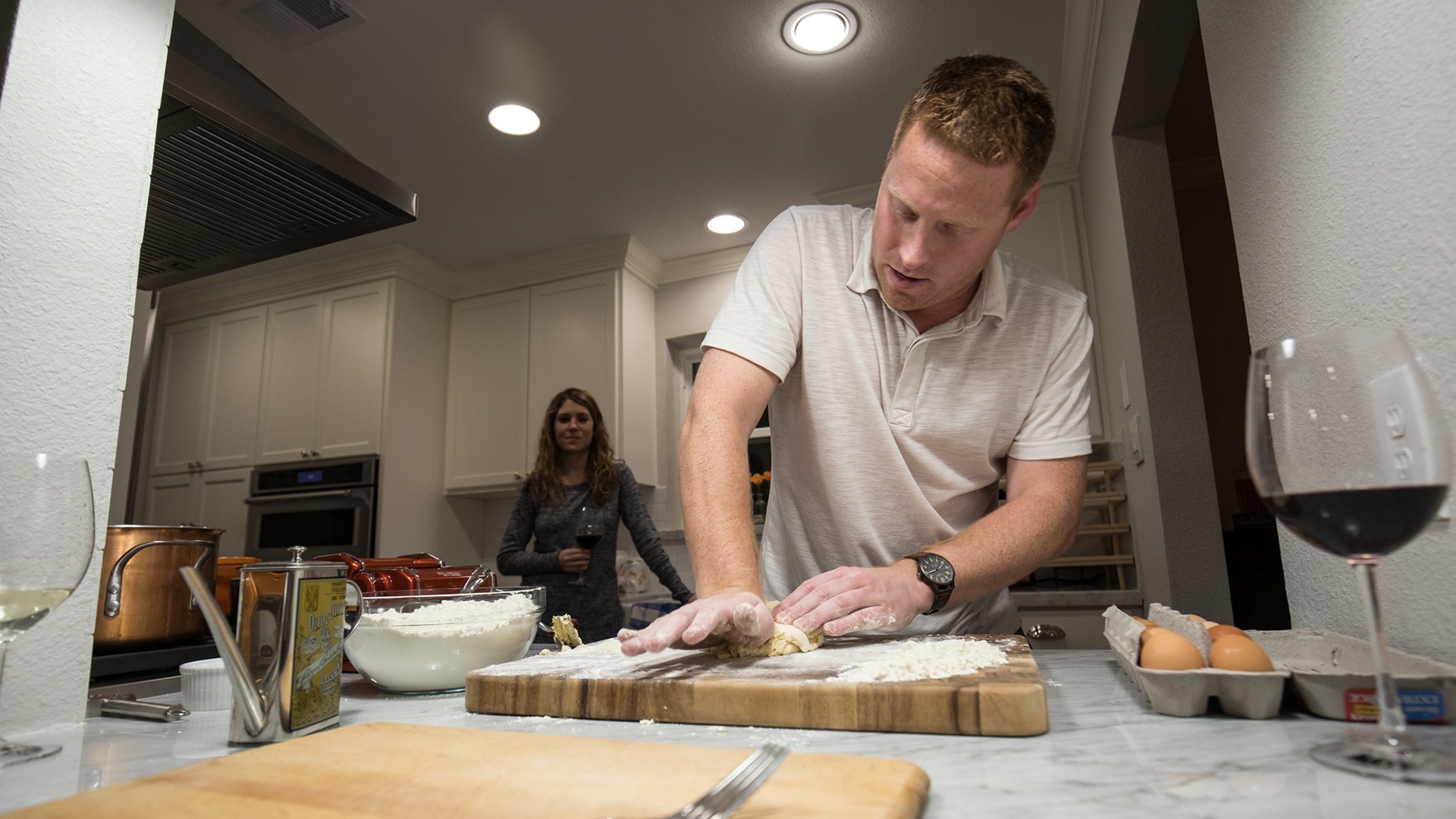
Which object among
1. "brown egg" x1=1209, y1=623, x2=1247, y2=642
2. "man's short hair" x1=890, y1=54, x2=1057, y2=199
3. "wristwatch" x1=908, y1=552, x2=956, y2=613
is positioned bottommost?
"brown egg" x1=1209, y1=623, x2=1247, y2=642

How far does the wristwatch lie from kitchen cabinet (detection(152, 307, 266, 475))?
4.06 metres

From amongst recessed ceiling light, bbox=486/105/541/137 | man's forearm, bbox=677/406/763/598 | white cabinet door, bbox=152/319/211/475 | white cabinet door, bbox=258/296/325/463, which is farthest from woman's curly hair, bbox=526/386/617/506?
white cabinet door, bbox=152/319/211/475

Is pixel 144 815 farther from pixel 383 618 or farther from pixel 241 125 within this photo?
pixel 241 125

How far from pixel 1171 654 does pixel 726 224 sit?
10.6 ft

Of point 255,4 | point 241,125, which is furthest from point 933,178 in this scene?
point 255,4

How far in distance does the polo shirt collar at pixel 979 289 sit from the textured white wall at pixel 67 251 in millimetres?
954

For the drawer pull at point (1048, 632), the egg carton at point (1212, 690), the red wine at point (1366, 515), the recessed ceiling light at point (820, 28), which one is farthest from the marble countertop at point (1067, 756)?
the recessed ceiling light at point (820, 28)

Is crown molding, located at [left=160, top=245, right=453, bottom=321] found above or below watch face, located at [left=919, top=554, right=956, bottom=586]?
above

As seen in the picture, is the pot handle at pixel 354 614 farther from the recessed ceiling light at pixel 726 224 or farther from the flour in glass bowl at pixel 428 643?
the recessed ceiling light at pixel 726 224

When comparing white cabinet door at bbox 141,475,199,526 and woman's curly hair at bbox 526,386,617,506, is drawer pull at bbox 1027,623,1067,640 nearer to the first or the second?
woman's curly hair at bbox 526,386,617,506

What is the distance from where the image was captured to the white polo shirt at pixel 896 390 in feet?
3.98

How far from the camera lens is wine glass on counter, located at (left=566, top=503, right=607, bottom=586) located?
2.66 meters

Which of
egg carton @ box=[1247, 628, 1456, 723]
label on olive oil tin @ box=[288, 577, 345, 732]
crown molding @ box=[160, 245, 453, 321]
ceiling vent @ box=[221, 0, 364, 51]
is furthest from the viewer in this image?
crown molding @ box=[160, 245, 453, 321]

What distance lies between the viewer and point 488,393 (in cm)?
410
